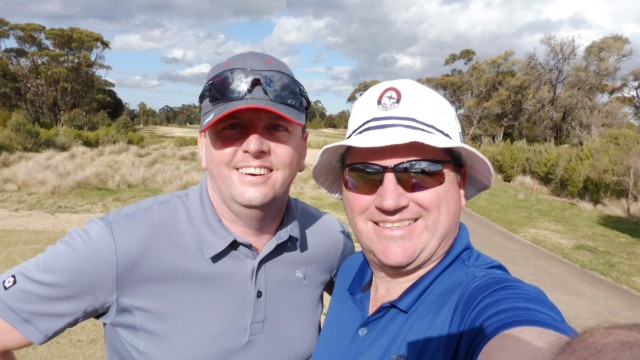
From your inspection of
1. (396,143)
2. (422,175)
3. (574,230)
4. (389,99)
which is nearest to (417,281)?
(422,175)

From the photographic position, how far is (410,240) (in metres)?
1.77

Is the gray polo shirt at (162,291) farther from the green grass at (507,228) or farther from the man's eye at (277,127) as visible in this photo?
the green grass at (507,228)

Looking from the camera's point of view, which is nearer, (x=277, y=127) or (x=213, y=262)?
(x=213, y=262)

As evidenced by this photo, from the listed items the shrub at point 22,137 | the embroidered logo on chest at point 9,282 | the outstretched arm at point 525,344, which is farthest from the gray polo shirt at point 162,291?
the shrub at point 22,137

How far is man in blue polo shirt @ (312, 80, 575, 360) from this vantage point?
1.43m

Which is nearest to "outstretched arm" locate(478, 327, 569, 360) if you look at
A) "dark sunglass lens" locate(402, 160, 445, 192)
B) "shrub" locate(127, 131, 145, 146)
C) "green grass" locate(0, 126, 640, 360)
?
"dark sunglass lens" locate(402, 160, 445, 192)

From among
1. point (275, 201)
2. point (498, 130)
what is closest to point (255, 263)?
point (275, 201)

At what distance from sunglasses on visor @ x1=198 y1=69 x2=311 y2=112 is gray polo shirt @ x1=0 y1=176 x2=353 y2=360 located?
1.70 ft

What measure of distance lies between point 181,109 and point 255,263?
90072 millimetres

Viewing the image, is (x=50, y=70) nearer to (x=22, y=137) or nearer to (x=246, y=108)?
(x=22, y=137)

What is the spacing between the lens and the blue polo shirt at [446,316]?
128 centimetres

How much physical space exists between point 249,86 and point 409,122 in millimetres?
730

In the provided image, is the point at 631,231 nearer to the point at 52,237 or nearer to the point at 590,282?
the point at 590,282

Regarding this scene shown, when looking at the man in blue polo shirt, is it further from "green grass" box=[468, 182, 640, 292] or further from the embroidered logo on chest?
"green grass" box=[468, 182, 640, 292]
